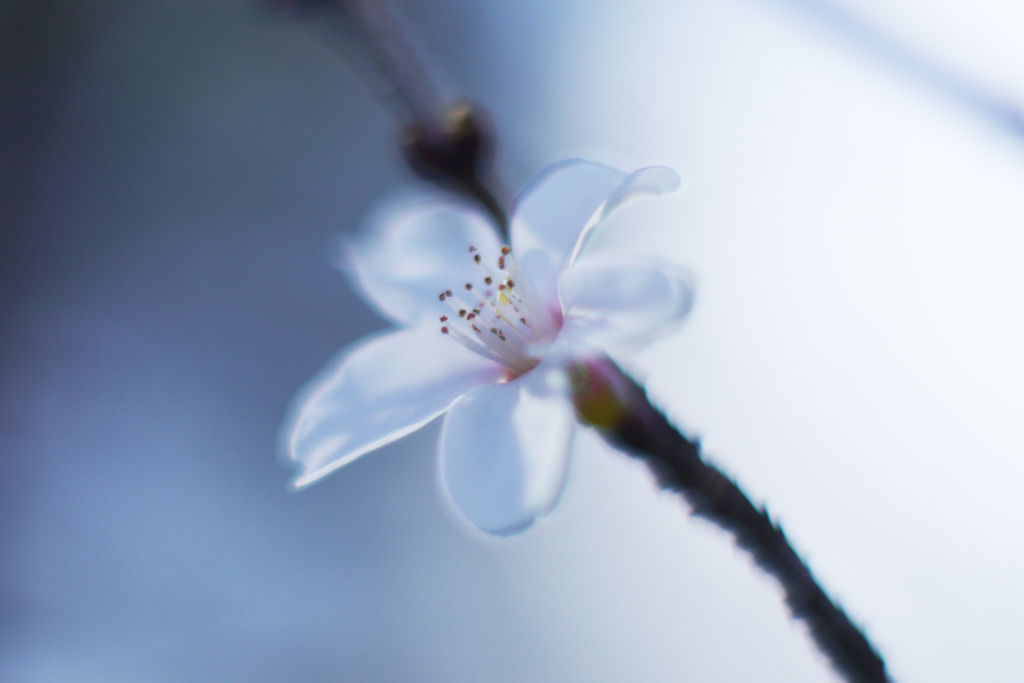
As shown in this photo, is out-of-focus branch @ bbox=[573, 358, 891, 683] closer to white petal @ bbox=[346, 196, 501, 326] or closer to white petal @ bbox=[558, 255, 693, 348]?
white petal @ bbox=[558, 255, 693, 348]

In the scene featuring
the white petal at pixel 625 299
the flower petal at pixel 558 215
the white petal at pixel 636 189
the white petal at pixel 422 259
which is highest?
the white petal at pixel 422 259

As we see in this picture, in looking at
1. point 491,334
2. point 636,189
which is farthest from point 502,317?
point 636,189

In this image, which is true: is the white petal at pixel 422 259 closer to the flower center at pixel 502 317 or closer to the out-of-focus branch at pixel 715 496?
the flower center at pixel 502 317

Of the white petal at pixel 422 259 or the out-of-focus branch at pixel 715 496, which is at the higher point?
the white petal at pixel 422 259

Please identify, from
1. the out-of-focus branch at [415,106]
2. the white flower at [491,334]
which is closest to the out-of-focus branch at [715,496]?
the white flower at [491,334]

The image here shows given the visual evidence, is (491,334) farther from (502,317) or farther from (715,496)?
(715,496)

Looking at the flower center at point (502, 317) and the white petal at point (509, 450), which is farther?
the flower center at point (502, 317)

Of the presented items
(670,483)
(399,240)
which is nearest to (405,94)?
(399,240)

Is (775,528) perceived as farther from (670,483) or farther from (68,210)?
(68,210)
